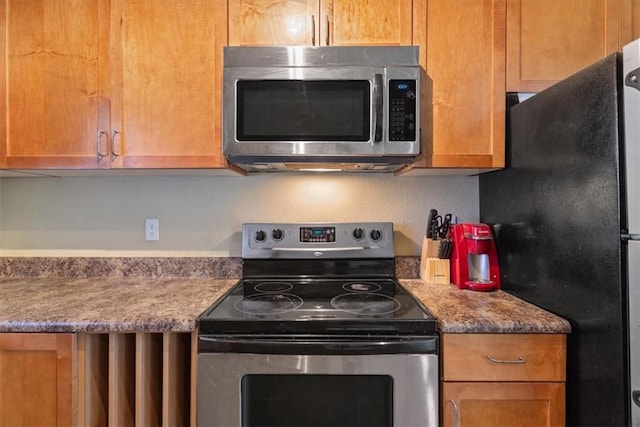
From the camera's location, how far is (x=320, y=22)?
56.5 inches

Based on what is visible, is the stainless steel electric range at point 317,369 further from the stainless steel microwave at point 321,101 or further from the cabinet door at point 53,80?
the cabinet door at point 53,80

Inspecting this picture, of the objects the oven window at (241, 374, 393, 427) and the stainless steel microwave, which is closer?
the oven window at (241, 374, 393, 427)

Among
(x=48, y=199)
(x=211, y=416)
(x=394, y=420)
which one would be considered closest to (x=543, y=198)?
(x=394, y=420)

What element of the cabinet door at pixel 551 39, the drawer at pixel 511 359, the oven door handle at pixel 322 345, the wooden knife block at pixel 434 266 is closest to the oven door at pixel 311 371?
the oven door handle at pixel 322 345

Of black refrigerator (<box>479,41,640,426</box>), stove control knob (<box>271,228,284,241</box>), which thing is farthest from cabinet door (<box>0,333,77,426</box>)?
black refrigerator (<box>479,41,640,426</box>)

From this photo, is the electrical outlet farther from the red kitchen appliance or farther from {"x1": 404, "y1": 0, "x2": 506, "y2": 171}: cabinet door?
the red kitchen appliance

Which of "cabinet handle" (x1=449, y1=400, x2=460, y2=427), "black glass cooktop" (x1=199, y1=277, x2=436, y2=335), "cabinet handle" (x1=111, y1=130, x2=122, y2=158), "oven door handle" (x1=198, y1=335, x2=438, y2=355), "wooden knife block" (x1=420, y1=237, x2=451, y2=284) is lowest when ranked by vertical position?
"cabinet handle" (x1=449, y1=400, x2=460, y2=427)

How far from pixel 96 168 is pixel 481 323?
1.54m

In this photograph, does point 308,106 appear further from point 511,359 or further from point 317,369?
point 511,359

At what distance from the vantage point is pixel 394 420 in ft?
3.73

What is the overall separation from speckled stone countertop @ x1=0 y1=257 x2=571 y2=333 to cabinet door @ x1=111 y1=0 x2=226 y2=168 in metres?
0.53

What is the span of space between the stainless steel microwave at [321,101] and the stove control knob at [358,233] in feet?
1.52

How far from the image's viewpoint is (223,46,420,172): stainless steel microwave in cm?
136

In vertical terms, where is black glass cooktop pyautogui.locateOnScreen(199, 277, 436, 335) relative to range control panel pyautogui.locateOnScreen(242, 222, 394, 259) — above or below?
below
